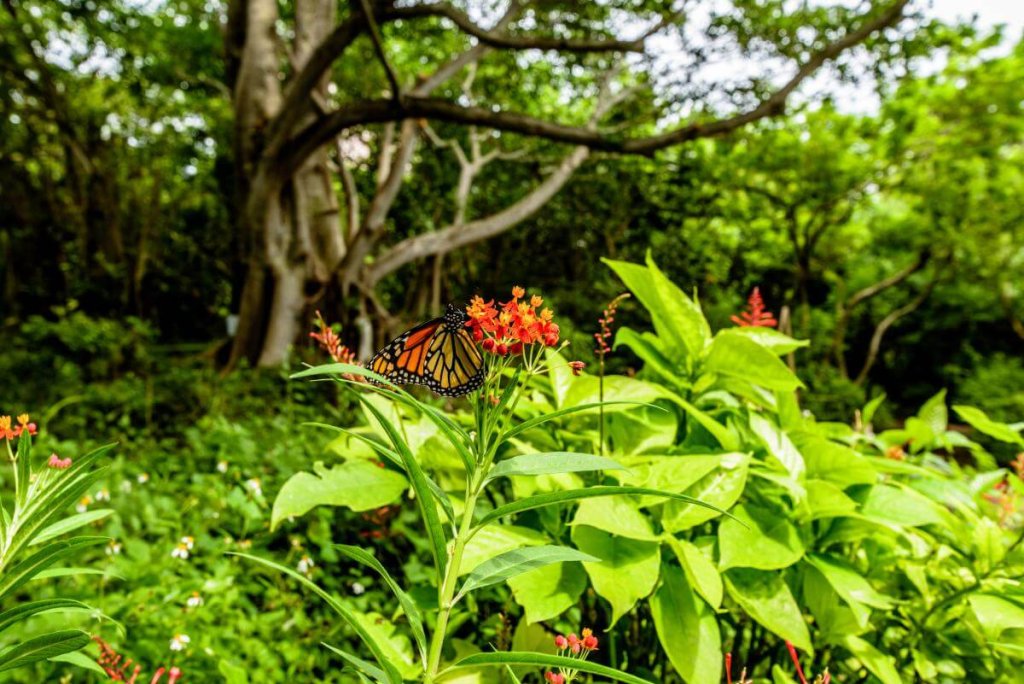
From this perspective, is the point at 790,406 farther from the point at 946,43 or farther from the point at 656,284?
the point at 946,43

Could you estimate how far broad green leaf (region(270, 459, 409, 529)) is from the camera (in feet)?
4.20

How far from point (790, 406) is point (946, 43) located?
9.37m

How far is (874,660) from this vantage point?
1.26 metres

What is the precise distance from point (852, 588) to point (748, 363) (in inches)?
19.4

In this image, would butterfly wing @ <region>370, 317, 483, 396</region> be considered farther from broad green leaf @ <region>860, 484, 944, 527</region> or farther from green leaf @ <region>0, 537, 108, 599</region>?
broad green leaf @ <region>860, 484, 944, 527</region>

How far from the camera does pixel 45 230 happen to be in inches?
459

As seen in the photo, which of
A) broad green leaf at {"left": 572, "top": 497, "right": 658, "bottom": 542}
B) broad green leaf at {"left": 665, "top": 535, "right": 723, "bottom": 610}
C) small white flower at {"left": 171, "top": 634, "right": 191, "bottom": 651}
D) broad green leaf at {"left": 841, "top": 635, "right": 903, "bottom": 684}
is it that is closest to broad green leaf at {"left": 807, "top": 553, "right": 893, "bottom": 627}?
broad green leaf at {"left": 841, "top": 635, "right": 903, "bottom": 684}

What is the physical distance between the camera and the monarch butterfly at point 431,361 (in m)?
1.40

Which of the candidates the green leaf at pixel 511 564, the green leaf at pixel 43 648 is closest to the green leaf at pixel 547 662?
the green leaf at pixel 511 564

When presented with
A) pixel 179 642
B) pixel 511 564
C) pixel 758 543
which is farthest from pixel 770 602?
pixel 179 642

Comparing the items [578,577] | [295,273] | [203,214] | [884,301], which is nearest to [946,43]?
[884,301]

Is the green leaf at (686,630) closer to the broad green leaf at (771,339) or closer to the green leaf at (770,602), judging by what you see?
the green leaf at (770,602)

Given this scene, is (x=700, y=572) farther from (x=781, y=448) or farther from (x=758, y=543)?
(x=781, y=448)

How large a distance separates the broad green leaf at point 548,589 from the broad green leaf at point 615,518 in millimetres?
123
